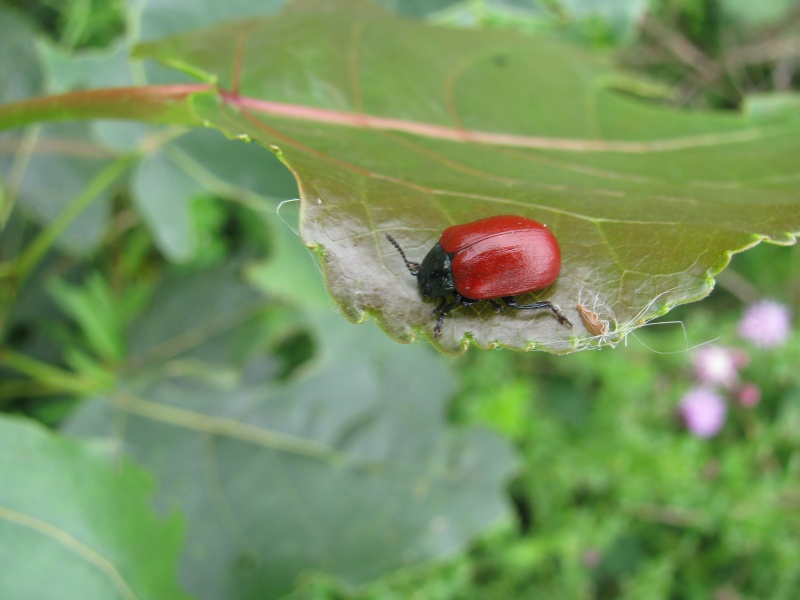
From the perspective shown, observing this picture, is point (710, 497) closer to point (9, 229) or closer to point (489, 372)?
point (489, 372)

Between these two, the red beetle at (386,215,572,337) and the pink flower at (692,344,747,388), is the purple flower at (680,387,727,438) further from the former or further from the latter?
the red beetle at (386,215,572,337)

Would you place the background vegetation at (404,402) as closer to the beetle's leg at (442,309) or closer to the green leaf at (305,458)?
the green leaf at (305,458)

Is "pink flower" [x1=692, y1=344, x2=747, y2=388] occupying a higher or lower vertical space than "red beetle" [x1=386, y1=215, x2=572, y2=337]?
lower

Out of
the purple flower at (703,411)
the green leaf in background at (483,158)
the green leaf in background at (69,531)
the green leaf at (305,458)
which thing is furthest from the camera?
the purple flower at (703,411)

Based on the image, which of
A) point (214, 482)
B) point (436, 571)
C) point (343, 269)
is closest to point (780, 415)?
point (436, 571)

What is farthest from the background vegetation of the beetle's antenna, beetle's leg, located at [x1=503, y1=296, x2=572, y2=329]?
beetle's leg, located at [x1=503, y1=296, x2=572, y2=329]

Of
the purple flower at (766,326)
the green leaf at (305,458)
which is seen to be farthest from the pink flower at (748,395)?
the green leaf at (305,458)
